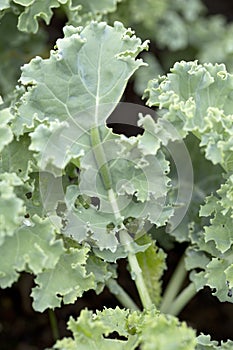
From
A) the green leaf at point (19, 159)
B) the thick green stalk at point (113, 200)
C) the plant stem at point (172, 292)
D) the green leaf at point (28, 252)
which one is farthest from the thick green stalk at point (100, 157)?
the plant stem at point (172, 292)

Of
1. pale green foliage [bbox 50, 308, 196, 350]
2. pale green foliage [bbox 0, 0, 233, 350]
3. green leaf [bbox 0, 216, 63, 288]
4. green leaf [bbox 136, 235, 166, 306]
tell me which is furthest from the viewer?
green leaf [bbox 136, 235, 166, 306]

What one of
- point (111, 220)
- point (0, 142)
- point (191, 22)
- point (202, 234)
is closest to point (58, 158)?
point (0, 142)

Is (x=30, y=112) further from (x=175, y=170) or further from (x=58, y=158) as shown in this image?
(x=175, y=170)

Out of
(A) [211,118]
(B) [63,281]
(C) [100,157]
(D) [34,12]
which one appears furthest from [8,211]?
(D) [34,12]

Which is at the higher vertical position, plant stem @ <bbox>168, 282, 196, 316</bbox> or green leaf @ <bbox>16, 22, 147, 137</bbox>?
green leaf @ <bbox>16, 22, 147, 137</bbox>

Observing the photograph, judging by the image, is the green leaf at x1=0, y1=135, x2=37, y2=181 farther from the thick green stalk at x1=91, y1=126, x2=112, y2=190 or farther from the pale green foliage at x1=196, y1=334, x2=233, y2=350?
the pale green foliage at x1=196, y1=334, x2=233, y2=350

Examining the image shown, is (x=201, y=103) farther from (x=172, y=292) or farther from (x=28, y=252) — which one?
(x=172, y=292)

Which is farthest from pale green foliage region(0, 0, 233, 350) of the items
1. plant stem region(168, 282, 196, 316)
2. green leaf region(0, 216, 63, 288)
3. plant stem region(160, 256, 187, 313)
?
plant stem region(160, 256, 187, 313)
